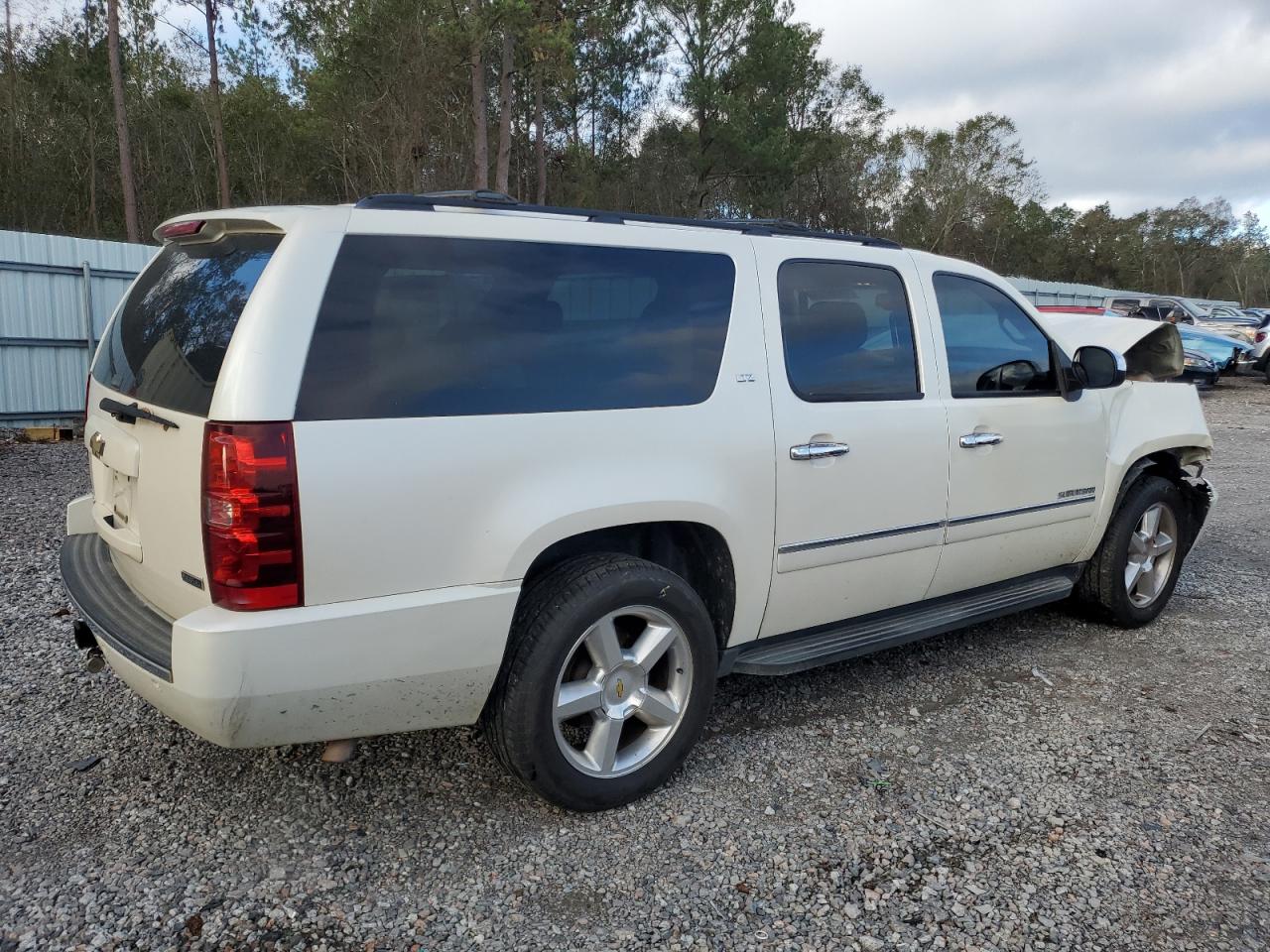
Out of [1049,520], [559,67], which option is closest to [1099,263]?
[559,67]

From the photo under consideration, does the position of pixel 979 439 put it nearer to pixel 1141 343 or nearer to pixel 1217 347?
pixel 1141 343

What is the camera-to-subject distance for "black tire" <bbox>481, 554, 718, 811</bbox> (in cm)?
262

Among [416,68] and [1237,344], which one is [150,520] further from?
[1237,344]

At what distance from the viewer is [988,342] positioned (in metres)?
3.98

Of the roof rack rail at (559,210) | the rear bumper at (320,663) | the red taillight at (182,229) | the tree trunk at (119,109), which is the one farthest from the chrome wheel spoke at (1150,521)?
the tree trunk at (119,109)

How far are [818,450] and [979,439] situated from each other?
94 centimetres

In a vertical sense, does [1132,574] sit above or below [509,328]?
below

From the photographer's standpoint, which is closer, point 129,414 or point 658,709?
point 129,414

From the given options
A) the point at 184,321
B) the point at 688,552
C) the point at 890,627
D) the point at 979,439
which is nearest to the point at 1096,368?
the point at 979,439

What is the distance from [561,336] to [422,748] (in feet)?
5.15

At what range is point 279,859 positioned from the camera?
260 cm

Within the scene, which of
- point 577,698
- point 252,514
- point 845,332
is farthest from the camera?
point 845,332

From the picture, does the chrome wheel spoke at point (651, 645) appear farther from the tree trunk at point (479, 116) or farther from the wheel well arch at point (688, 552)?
the tree trunk at point (479, 116)

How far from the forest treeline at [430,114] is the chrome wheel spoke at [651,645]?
1348cm
